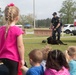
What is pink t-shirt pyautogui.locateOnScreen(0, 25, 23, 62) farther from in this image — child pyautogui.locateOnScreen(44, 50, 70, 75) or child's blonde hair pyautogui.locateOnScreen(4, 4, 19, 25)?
child pyautogui.locateOnScreen(44, 50, 70, 75)

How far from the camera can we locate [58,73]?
4.51 metres

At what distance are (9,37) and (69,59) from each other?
122 centimetres

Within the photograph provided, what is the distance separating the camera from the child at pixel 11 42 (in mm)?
4754

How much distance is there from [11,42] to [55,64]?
2.63 ft

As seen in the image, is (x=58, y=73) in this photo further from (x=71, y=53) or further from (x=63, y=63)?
(x=71, y=53)

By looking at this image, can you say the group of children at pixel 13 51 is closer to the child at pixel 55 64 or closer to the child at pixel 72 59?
the child at pixel 55 64

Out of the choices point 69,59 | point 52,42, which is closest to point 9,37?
point 69,59

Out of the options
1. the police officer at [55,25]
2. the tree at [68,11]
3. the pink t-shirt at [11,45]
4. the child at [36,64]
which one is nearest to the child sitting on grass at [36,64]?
the child at [36,64]

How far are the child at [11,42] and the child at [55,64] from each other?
0.48m

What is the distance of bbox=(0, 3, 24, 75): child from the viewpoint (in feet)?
15.6

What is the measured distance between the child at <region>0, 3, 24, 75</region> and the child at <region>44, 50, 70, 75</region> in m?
0.48

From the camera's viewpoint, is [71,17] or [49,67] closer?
[49,67]

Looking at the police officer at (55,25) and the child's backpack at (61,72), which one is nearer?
the child's backpack at (61,72)

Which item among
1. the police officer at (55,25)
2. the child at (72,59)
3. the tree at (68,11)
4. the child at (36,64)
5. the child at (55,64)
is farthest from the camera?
the tree at (68,11)
